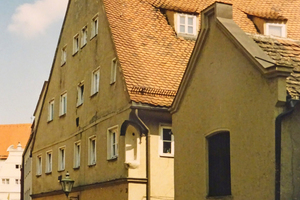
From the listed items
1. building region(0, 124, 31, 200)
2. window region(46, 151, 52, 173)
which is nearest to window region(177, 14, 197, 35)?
window region(46, 151, 52, 173)

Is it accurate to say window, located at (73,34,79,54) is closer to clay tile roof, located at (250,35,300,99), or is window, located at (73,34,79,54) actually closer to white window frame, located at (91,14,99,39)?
white window frame, located at (91,14,99,39)

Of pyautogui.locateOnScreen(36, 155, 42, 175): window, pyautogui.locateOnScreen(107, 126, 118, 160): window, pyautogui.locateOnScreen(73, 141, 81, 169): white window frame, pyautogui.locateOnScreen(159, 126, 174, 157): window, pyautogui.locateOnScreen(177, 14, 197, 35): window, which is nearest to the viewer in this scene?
pyautogui.locateOnScreen(159, 126, 174, 157): window

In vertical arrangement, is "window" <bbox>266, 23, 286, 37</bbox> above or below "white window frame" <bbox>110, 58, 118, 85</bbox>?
above

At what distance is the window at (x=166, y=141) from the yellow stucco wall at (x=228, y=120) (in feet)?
15.2

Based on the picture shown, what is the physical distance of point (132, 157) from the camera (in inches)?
777

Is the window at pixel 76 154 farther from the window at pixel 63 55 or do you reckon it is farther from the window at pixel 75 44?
the window at pixel 63 55

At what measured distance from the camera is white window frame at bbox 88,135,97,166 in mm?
23109

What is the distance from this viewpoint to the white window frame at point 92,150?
23.1 meters

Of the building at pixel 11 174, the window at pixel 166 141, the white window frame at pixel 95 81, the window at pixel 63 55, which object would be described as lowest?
the building at pixel 11 174

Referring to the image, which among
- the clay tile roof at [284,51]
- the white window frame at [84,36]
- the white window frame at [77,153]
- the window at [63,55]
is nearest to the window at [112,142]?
the white window frame at [77,153]

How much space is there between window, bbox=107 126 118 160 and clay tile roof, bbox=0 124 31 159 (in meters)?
62.8

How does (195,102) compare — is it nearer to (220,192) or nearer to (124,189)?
(220,192)

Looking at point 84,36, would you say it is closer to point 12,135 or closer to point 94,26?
point 94,26

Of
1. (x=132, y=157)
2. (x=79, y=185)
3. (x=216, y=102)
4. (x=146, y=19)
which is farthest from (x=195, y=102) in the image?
(x=79, y=185)
